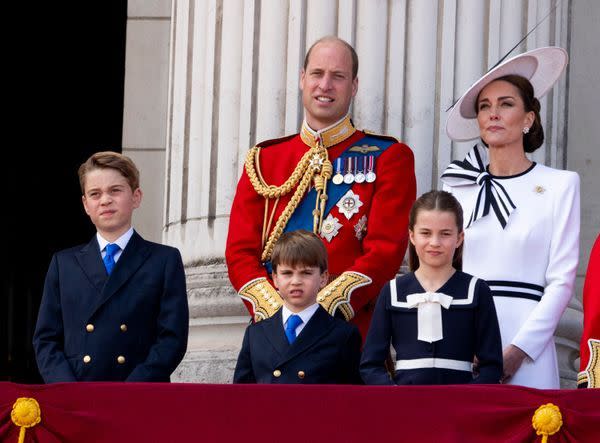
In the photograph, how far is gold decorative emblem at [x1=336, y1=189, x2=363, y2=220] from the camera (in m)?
6.40

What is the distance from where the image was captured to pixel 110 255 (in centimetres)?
594

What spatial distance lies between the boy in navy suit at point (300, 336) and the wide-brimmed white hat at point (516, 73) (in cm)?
95

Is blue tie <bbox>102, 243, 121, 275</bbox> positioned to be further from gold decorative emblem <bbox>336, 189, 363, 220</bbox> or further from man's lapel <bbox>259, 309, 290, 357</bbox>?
gold decorative emblem <bbox>336, 189, 363, 220</bbox>

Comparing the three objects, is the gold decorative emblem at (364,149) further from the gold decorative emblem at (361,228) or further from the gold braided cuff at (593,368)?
the gold braided cuff at (593,368)

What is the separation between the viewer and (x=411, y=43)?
7.43m

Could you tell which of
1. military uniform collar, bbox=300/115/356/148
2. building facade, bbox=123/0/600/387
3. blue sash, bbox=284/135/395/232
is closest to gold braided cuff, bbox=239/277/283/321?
blue sash, bbox=284/135/395/232

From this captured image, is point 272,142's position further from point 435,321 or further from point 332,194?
point 435,321

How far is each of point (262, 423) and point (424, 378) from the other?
28.1 inches

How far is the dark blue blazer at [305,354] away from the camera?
568 cm

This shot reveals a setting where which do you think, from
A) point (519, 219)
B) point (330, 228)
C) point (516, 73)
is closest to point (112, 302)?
point (330, 228)

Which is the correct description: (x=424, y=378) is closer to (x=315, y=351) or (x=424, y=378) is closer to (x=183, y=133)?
(x=315, y=351)

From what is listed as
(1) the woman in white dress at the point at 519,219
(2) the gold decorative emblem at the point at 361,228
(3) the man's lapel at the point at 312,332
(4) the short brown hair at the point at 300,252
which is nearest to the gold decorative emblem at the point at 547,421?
(1) the woman in white dress at the point at 519,219

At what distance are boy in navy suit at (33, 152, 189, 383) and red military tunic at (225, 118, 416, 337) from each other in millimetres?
398

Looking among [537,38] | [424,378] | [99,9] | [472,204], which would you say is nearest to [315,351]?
[424,378]
